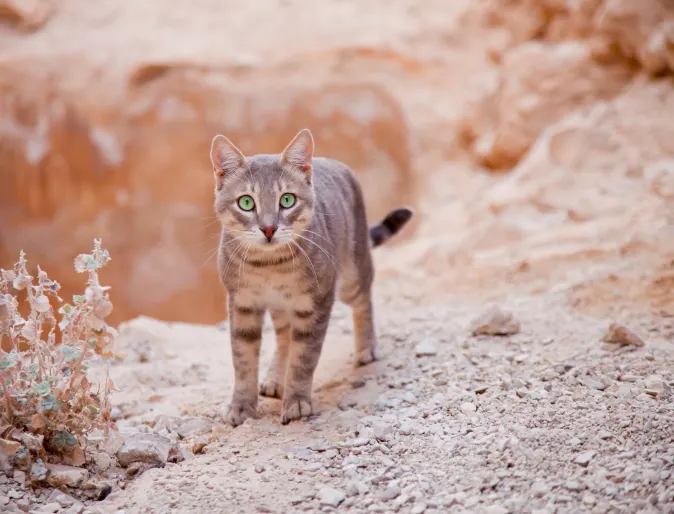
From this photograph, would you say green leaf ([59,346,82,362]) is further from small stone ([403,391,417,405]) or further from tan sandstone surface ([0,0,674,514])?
small stone ([403,391,417,405])

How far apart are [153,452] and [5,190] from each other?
18.3 ft

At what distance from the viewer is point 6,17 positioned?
7480 mm

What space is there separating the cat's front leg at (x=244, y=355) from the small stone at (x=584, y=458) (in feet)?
4.59

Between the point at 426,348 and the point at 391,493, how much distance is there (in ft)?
4.48

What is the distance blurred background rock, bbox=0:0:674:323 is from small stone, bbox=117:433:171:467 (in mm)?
3557

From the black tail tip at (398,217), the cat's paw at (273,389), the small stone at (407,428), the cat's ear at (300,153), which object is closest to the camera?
the small stone at (407,428)

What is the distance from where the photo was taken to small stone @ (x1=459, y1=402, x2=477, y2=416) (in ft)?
8.52

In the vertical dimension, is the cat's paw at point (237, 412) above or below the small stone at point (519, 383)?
below

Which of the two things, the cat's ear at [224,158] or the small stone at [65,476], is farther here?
the cat's ear at [224,158]

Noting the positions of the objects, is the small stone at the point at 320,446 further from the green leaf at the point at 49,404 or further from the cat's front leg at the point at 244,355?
the green leaf at the point at 49,404

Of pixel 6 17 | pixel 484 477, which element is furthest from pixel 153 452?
pixel 6 17

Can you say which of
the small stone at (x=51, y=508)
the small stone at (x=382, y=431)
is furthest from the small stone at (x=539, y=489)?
the small stone at (x=51, y=508)

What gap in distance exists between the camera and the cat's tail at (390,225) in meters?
3.71

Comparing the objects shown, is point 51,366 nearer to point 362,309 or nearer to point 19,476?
point 19,476
